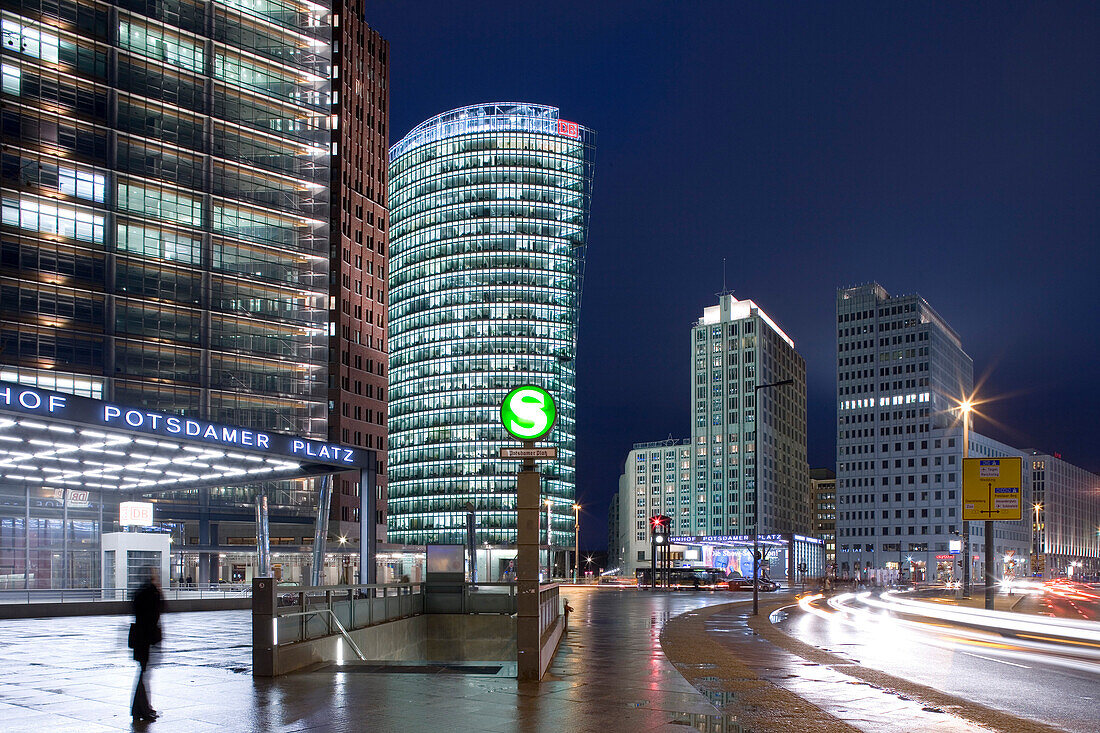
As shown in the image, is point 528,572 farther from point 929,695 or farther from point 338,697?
point 929,695

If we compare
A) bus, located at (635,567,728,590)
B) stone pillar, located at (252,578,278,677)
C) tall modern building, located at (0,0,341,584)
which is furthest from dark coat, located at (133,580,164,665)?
bus, located at (635,567,728,590)

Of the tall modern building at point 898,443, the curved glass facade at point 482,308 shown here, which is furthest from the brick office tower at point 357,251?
the tall modern building at point 898,443

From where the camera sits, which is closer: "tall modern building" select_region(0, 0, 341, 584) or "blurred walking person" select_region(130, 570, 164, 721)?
"blurred walking person" select_region(130, 570, 164, 721)

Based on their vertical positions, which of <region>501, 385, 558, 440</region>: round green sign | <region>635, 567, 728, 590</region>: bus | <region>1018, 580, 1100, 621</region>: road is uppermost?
<region>501, 385, 558, 440</region>: round green sign

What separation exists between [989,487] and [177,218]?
5776 centimetres

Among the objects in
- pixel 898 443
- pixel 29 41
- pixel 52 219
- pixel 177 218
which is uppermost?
pixel 29 41

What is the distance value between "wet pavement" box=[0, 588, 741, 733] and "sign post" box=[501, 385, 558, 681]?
1.96ft

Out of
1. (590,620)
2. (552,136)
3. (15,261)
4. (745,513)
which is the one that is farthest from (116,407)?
(745,513)

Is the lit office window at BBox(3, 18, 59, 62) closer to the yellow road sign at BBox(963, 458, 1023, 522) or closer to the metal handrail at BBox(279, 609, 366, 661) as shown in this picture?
the metal handrail at BBox(279, 609, 366, 661)

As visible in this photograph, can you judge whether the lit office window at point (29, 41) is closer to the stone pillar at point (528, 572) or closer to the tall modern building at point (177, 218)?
the tall modern building at point (177, 218)

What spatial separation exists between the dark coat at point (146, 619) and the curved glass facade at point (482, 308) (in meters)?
146

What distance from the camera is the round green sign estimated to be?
17.6 m

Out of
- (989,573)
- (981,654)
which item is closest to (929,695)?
(981,654)

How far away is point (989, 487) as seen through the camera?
4816cm
